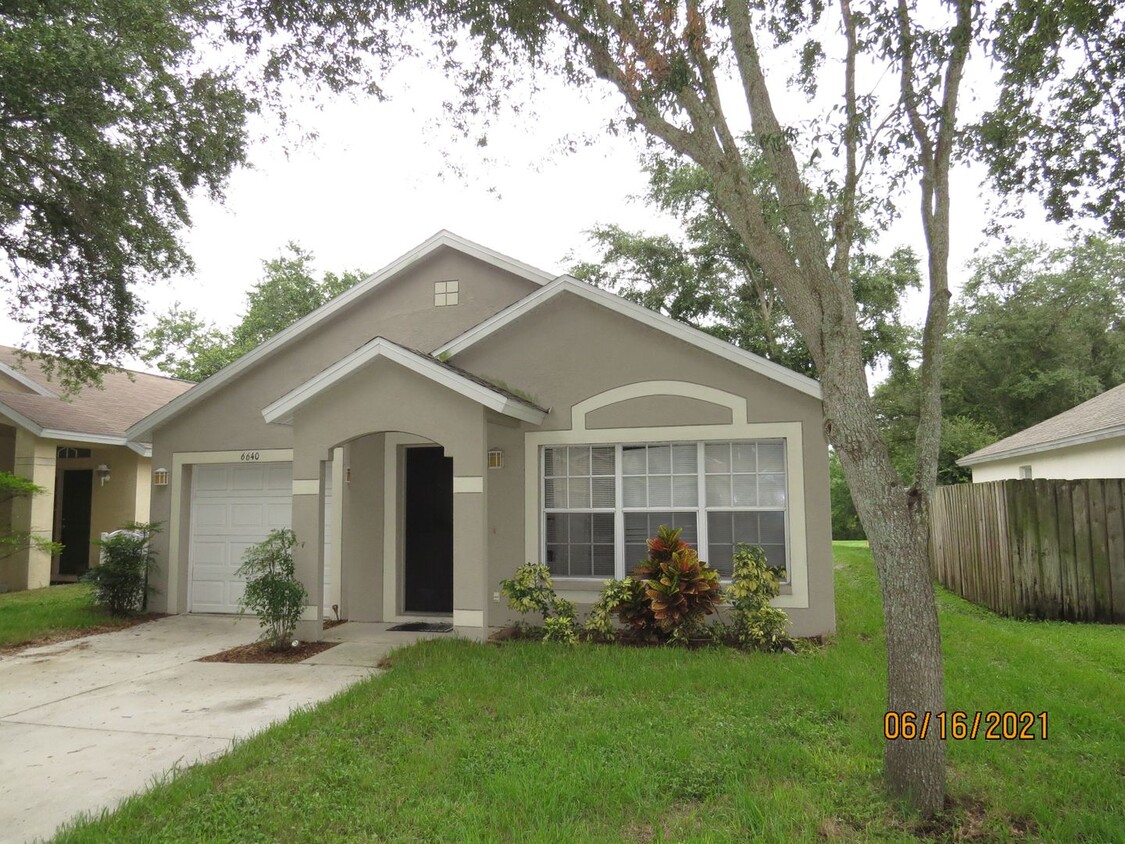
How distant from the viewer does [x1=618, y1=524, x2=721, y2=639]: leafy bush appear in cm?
795

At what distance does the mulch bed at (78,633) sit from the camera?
891 cm

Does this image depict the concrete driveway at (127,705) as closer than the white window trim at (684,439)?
Yes

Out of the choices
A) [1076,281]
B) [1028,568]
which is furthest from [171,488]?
[1076,281]

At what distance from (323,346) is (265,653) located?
4.77m

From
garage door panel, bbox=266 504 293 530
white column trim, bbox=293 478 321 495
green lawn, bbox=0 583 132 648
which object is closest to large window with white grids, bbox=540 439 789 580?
white column trim, bbox=293 478 321 495

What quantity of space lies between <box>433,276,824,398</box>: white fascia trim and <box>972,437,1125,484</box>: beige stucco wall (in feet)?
18.3

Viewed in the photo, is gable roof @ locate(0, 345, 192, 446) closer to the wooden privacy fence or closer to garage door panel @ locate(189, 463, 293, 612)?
garage door panel @ locate(189, 463, 293, 612)

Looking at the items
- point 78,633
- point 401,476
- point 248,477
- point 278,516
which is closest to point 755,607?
point 401,476

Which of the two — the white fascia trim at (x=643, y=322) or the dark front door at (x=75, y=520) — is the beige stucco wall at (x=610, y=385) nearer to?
the white fascia trim at (x=643, y=322)

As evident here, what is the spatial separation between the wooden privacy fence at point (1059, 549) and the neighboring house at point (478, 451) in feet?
11.3

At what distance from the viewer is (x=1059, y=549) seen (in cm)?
966

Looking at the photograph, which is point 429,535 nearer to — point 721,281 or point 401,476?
point 401,476

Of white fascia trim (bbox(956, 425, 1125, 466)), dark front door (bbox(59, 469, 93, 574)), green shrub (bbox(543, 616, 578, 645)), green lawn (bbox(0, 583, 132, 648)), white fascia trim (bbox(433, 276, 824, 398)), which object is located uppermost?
white fascia trim (bbox(433, 276, 824, 398))

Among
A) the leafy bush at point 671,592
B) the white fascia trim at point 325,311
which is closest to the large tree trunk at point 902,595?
the leafy bush at point 671,592
